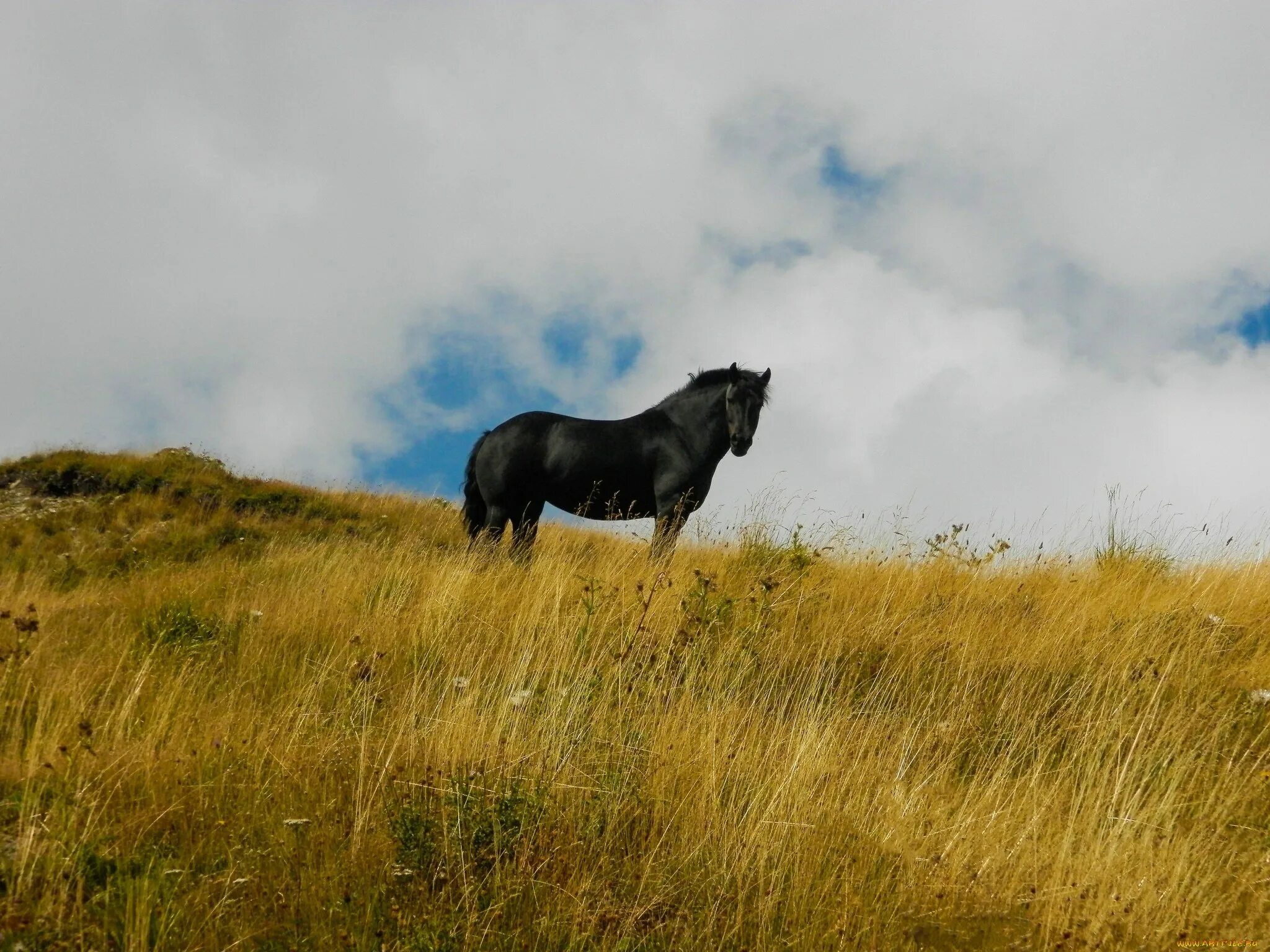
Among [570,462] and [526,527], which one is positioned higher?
[570,462]

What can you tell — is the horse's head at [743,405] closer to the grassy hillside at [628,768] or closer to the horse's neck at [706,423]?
the horse's neck at [706,423]

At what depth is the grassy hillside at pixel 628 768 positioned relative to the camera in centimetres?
307

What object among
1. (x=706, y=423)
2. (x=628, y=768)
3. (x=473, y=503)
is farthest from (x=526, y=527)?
(x=628, y=768)

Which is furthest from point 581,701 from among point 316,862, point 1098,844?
point 1098,844

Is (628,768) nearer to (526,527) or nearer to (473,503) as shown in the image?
(526,527)

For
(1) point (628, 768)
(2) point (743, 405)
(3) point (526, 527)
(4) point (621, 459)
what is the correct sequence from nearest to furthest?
(1) point (628, 768) → (2) point (743, 405) → (4) point (621, 459) → (3) point (526, 527)

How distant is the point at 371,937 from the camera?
283cm

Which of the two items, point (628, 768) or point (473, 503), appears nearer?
point (628, 768)

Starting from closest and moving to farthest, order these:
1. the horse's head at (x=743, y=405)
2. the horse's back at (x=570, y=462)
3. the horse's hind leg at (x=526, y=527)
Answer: the horse's head at (x=743, y=405) < the horse's back at (x=570, y=462) < the horse's hind leg at (x=526, y=527)

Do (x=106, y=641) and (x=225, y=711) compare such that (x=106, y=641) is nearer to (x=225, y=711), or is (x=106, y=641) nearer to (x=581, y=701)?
(x=225, y=711)

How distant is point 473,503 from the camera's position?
33.3 ft

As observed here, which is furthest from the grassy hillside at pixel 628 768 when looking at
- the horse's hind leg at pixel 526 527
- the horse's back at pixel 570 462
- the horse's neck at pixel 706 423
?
the horse's neck at pixel 706 423

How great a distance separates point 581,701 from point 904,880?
6.11 ft

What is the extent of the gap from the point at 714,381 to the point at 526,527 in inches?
103
